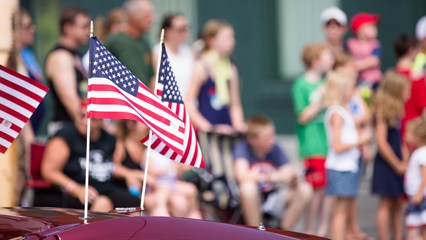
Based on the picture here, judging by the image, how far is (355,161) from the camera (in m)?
5.87

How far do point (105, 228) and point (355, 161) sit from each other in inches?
161

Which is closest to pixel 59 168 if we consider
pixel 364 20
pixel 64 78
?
pixel 64 78

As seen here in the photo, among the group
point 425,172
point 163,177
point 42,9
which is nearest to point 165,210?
point 163,177

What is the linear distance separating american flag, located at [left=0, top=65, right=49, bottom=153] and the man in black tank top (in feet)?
7.67

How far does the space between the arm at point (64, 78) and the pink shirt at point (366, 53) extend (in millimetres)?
4498

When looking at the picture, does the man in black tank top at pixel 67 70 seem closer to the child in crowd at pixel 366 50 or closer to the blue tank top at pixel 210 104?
the blue tank top at pixel 210 104

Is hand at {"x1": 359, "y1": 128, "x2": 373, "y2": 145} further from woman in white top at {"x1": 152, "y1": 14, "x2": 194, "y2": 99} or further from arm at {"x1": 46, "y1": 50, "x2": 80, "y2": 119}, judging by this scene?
arm at {"x1": 46, "y1": 50, "x2": 80, "y2": 119}

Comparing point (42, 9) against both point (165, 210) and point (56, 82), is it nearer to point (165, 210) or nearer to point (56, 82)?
point (56, 82)

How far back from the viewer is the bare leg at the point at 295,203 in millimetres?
5934

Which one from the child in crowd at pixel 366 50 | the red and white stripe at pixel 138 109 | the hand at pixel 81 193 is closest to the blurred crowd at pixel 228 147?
the hand at pixel 81 193

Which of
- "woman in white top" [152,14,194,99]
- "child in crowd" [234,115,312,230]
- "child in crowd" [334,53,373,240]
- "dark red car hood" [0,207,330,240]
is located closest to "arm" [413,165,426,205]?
"child in crowd" [334,53,373,240]

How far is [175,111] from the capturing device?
3324mm

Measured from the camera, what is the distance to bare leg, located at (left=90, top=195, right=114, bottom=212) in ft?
16.2

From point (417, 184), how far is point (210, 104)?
7.26 ft
